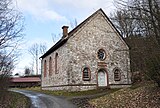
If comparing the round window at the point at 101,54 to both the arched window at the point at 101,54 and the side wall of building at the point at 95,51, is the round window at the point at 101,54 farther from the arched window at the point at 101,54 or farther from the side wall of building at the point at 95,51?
the side wall of building at the point at 95,51

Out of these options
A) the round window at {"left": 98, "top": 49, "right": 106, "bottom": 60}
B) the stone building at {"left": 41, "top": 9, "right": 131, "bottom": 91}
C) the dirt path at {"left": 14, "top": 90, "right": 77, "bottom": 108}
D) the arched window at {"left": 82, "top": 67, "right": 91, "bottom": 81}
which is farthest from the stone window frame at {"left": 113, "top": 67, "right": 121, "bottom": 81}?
the dirt path at {"left": 14, "top": 90, "right": 77, "bottom": 108}

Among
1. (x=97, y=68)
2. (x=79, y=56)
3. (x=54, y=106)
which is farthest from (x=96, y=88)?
(x=54, y=106)

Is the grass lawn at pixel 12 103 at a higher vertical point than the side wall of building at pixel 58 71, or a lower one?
lower

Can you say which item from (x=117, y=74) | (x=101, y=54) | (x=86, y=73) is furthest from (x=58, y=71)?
(x=117, y=74)

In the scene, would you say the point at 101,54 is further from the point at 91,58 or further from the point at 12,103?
the point at 12,103

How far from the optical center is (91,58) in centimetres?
2792

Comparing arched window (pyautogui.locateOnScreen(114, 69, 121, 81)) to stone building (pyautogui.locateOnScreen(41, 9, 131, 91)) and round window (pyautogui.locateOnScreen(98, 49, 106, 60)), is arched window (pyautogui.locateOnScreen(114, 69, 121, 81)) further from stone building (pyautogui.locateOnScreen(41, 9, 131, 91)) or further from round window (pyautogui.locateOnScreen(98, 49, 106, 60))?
round window (pyautogui.locateOnScreen(98, 49, 106, 60))

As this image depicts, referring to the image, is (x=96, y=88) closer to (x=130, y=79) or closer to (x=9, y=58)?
(x=130, y=79)

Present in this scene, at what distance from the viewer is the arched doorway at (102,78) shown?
28219 mm

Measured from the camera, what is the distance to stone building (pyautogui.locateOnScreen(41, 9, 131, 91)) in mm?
26812

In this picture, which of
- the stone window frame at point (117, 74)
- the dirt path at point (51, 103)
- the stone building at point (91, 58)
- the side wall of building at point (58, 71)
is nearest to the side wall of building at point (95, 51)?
the stone building at point (91, 58)

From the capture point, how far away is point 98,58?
28.5m

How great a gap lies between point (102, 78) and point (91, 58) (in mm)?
2831

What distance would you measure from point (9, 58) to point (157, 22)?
953 centimetres
